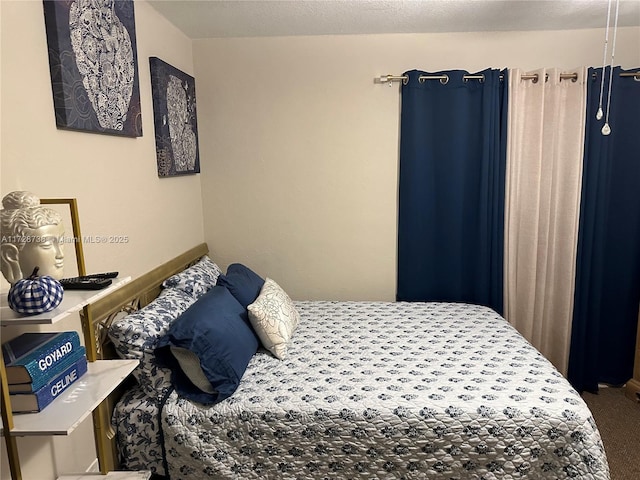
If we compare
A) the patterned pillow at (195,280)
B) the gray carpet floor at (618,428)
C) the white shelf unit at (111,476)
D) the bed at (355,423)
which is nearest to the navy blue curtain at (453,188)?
the gray carpet floor at (618,428)

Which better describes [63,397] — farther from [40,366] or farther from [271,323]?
[271,323]

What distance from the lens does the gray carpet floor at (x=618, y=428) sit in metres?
2.28

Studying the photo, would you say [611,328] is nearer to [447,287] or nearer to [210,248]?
[447,287]

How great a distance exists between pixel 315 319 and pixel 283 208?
86 cm

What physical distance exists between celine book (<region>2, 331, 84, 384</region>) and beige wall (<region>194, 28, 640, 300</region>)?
191 centimetres

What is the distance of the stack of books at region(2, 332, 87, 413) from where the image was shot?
1.16 metres

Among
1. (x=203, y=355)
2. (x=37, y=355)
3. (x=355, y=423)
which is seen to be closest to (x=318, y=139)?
(x=203, y=355)

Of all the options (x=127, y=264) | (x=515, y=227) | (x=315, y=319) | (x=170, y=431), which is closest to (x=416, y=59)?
(x=515, y=227)

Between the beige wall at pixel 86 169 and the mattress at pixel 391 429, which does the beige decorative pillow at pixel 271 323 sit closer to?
the mattress at pixel 391 429

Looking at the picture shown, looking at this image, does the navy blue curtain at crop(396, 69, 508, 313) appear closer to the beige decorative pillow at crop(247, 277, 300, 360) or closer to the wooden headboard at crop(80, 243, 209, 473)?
the beige decorative pillow at crop(247, 277, 300, 360)

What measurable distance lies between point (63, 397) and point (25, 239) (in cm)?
48

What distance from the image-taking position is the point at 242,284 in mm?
2455

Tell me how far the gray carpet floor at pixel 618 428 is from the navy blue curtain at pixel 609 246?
13cm

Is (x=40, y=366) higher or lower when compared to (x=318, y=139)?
lower
